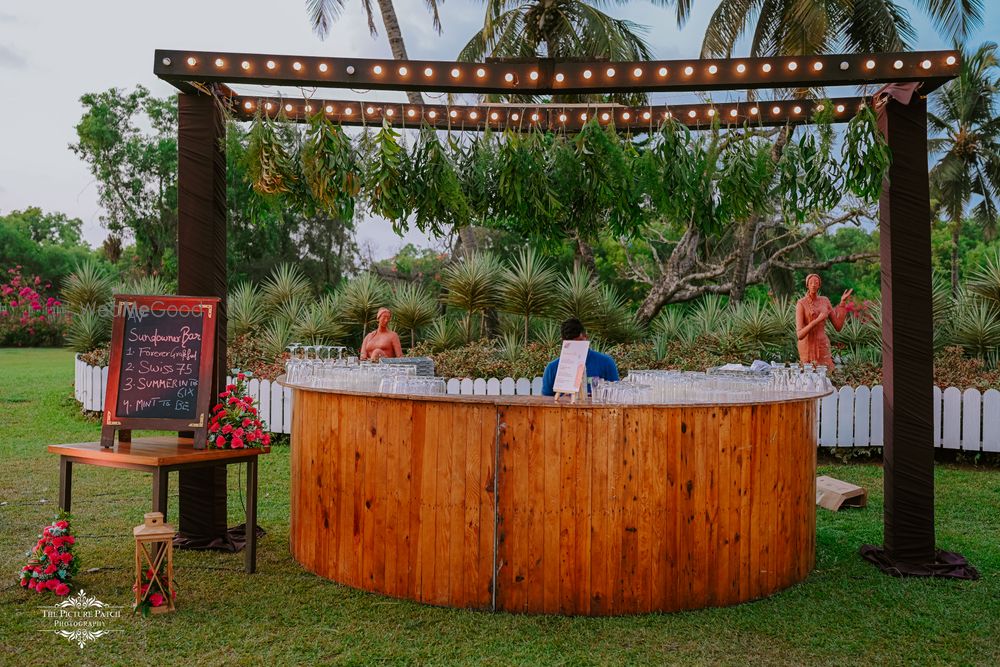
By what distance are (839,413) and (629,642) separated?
7.49 m

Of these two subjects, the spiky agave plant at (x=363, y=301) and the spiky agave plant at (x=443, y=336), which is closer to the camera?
the spiky agave plant at (x=443, y=336)

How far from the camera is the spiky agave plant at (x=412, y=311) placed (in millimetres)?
14633

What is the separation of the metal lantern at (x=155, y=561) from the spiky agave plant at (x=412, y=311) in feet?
32.2

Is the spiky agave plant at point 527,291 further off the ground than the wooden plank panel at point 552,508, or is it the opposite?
the spiky agave plant at point 527,291

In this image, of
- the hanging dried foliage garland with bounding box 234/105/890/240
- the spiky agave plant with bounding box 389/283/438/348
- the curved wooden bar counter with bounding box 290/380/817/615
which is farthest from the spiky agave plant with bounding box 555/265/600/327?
the curved wooden bar counter with bounding box 290/380/817/615

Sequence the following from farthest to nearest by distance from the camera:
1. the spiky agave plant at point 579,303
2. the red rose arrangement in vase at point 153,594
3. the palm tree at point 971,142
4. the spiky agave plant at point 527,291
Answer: the palm tree at point 971,142, the spiky agave plant at point 579,303, the spiky agave plant at point 527,291, the red rose arrangement in vase at point 153,594

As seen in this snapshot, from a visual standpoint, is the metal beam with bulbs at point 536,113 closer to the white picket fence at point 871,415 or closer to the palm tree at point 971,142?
the white picket fence at point 871,415

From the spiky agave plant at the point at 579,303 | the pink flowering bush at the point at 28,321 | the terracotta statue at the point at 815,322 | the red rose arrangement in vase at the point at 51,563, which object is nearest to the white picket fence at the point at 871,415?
the terracotta statue at the point at 815,322

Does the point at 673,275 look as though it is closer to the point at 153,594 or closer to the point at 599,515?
the point at 599,515

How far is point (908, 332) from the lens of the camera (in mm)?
5820

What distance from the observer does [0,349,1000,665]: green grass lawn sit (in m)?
4.14

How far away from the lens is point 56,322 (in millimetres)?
28969

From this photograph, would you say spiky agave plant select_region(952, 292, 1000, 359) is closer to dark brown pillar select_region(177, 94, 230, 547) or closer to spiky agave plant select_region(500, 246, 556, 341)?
spiky agave plant select_region(500, 246, 556, 341)

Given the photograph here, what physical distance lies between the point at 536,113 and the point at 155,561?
14.2 feet
